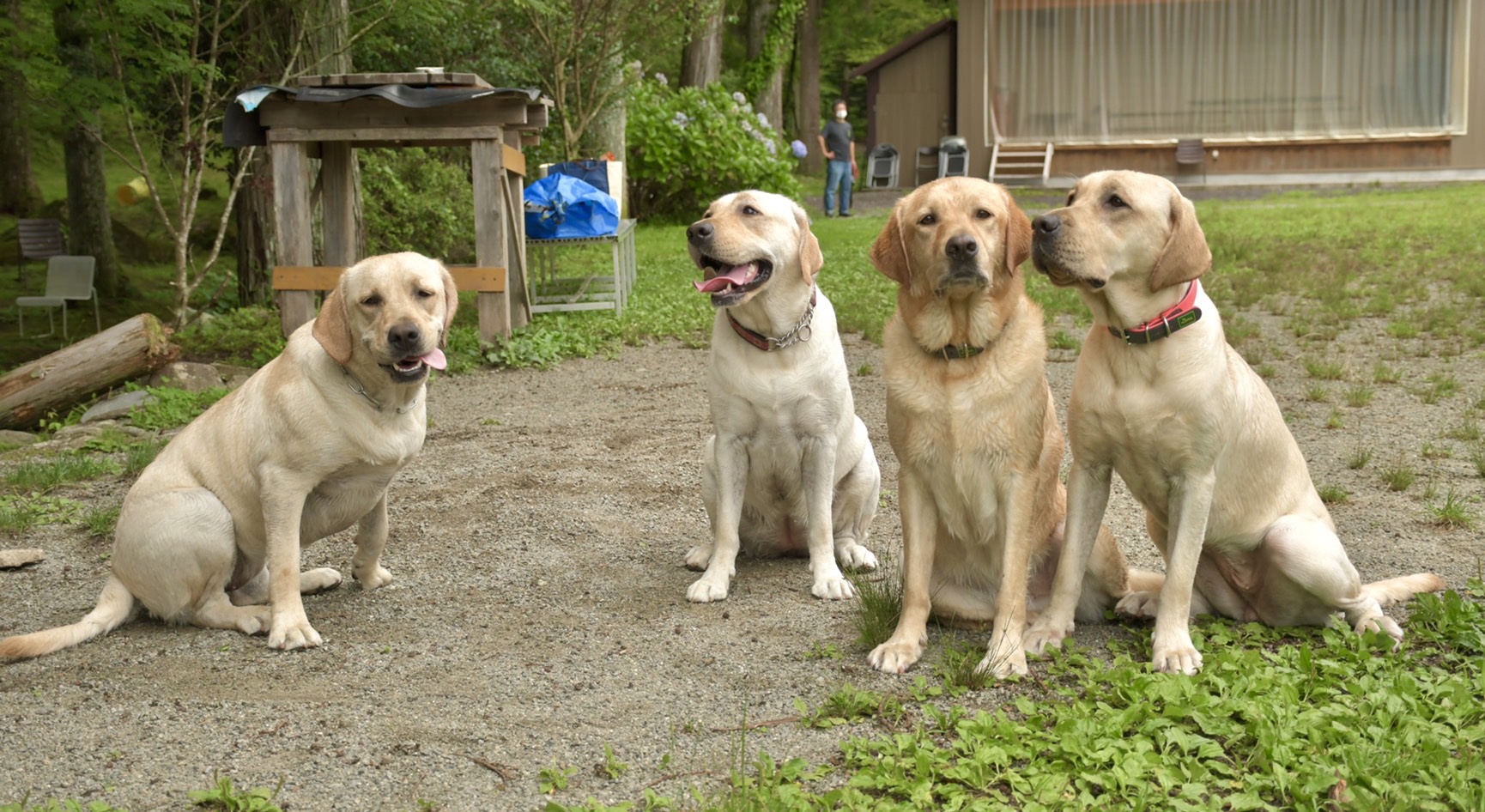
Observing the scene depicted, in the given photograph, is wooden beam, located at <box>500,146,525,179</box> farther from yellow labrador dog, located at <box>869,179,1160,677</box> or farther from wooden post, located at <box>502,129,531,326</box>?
yellow labrador dog, located at <box>869,179,1160,677</box>

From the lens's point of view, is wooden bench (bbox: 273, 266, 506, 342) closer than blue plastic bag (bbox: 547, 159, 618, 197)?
Yes

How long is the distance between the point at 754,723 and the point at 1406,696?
1819 millimetres

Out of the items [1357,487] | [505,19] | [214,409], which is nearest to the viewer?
[214,409]

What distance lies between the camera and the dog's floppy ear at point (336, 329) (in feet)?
13.9

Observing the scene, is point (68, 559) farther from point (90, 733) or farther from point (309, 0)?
point (309, 0)

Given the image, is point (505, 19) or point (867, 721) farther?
point (505, 19)

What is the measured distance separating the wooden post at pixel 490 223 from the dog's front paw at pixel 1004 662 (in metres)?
7.01

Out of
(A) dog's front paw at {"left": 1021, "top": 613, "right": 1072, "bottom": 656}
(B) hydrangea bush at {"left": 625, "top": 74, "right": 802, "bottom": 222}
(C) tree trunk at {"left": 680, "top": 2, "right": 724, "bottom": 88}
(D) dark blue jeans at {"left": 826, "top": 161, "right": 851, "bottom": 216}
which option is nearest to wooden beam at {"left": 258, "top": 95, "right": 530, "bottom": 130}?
(A) dog's front paw at {"left": 1021, "top": 613, "right": 1072, "bottom": 656}

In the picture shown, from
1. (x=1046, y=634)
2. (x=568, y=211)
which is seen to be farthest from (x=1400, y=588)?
(x=568, y=211)

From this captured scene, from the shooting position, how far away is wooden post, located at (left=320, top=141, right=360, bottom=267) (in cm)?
1030

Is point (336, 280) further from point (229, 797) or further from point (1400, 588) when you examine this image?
point (1400, 588)

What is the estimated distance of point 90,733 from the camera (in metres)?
3.46

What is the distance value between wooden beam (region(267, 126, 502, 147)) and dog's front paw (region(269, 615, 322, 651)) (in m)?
6.13

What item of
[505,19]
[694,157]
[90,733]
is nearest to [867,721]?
[90,733]
